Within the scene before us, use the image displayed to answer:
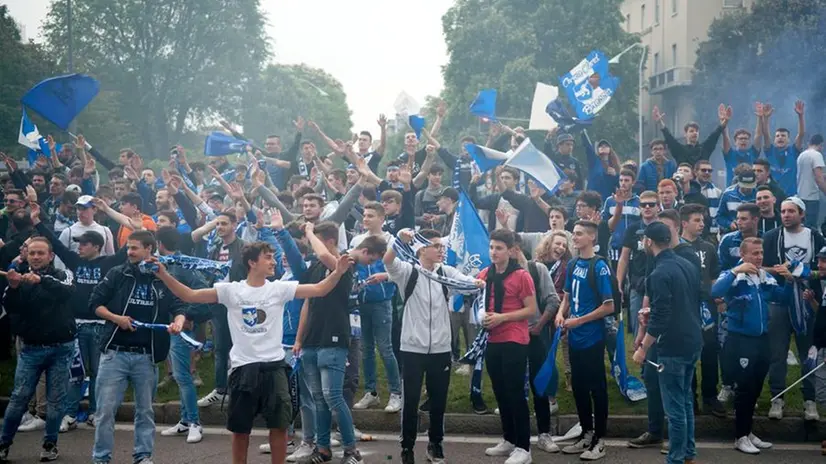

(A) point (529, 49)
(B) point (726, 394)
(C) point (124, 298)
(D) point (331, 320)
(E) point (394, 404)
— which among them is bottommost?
(E) point (394, 404)

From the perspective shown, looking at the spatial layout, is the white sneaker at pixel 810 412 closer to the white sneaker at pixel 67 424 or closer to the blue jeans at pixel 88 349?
the blue jeans at pixel 88 349

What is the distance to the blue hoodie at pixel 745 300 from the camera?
30.6 ft

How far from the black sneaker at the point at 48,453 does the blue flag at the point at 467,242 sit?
4.39m

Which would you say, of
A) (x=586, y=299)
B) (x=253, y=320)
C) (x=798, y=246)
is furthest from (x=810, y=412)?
(x=253, y=320)

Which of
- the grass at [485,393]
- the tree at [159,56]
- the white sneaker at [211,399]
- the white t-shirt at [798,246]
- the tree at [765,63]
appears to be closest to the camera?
the white t-shirt at [798,246]

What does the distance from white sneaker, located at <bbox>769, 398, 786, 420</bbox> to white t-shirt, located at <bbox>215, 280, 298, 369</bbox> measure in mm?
5105

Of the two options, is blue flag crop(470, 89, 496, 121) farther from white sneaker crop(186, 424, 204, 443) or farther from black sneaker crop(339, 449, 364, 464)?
black sneaker crop(339, 449, 364, 464)

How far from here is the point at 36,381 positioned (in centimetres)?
952

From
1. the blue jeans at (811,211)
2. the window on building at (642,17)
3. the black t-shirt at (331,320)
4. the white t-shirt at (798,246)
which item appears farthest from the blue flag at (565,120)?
the window on building at (642,17)

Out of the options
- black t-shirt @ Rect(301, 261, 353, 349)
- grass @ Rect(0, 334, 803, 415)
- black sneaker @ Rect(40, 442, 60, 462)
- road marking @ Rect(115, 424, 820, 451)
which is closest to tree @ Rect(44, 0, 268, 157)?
grass @ Rect(0, 334, 803, 415)

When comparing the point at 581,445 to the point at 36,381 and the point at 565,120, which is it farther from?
the point at 565,120

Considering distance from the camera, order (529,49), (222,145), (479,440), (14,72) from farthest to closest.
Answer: (529,49) < (14,72) < (222,145) < (479,440)

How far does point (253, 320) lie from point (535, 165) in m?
5.87

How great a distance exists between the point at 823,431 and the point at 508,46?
1489 inches
